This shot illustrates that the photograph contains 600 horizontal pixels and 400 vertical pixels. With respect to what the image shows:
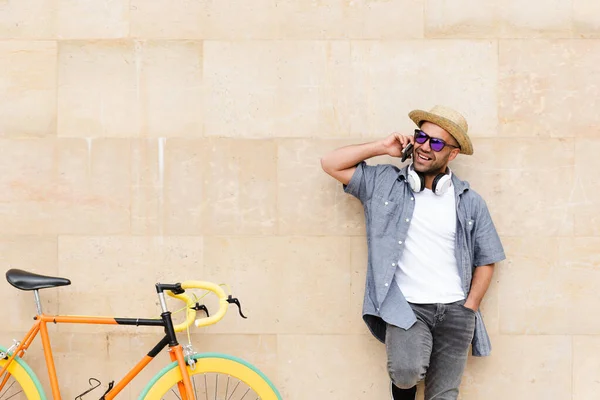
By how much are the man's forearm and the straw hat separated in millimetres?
825

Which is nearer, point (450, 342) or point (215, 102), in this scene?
point (450, 342)

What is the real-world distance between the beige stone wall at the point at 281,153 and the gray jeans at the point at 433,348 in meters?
0.47

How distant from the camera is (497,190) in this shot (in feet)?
16.6

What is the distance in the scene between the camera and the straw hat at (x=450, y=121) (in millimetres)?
4508

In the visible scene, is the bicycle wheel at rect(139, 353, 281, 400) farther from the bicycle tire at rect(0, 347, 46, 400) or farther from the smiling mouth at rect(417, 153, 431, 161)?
the smiling mouth at rect(417, 153, 431, 161)

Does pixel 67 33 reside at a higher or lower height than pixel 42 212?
higher

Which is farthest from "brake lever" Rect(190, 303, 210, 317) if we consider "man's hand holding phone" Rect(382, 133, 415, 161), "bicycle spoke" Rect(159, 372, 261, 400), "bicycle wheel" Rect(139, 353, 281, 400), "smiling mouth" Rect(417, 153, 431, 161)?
"smiling mouth" Rect(417, 153, 431, 161)

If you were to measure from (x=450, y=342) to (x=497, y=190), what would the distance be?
1.19 metres

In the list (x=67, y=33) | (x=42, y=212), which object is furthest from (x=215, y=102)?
(x=42, y=212)

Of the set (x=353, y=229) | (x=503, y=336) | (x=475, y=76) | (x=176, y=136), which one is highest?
(x=475, y=76)

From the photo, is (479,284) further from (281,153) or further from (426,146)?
(281,153)

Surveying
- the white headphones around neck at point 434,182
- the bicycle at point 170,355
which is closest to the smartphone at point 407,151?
the white headphones around neck at point 434,182

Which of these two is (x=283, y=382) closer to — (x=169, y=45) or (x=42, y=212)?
(x=42, y=212)

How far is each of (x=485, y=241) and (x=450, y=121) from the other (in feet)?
2.91
